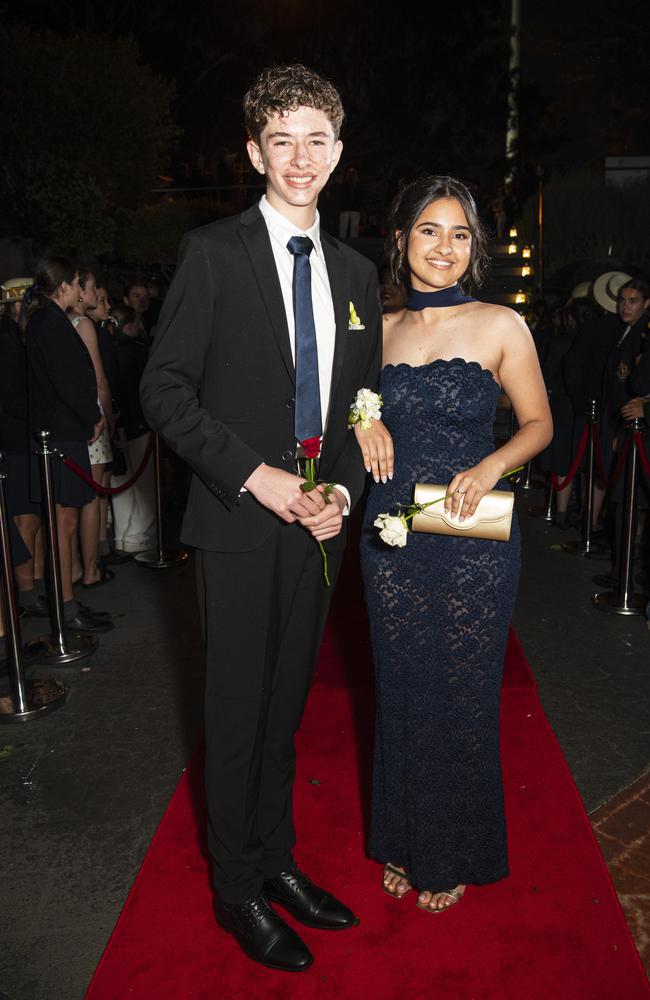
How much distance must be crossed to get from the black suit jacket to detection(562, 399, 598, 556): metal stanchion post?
500 centimetres

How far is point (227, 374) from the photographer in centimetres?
228

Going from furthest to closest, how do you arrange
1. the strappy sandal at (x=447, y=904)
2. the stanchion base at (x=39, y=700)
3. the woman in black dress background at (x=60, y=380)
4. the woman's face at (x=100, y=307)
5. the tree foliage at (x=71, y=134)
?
the tree foliage at (x=71, y=134), the woman's face at (x=100, y=307), the woman in black dress background at (x=60, y=380), the stanchion base at (x=39, y=700), the strappy sandal at (x=447, y=904)

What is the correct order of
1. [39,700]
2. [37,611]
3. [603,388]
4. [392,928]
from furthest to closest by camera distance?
[603,388] < [37,611] < [39,700] < [392,928]

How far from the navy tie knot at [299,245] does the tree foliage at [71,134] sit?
1468 cm

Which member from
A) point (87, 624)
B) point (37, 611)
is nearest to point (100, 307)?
point (37, 611)

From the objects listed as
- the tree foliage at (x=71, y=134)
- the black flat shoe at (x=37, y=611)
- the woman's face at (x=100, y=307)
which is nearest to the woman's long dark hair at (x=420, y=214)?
the woman's face at (x=100, y=307)

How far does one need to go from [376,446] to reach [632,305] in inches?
204

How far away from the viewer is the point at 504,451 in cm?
264

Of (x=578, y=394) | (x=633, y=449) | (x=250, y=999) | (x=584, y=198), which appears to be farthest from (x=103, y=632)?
(x=584, y=198)

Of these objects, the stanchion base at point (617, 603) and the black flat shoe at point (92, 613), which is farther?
the stanchion base at point (617, 603)

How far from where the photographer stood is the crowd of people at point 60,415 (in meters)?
5.28

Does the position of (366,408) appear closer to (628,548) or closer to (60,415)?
(60,415)

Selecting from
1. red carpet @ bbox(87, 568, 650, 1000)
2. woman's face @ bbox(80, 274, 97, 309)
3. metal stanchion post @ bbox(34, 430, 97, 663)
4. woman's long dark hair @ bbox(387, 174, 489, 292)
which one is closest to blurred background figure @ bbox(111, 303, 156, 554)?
woman's face @ bbox(80, 274, 97, 309)

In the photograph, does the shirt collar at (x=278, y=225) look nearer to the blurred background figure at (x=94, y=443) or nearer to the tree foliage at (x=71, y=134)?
the blurred background figure at (x=94, y=443)
